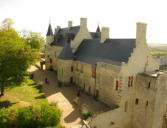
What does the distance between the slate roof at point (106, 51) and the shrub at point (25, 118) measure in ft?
48.9

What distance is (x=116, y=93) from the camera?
2200 cm

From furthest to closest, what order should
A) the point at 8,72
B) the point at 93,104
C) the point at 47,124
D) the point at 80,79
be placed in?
the point at 80,79 < the point at 93,104 < the point at 8,72 < the point at 47,124

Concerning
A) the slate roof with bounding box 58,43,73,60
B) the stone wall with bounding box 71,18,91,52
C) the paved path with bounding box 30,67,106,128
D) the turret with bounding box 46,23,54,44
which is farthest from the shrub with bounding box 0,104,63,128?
the turret with bounding box 46,23,54,44

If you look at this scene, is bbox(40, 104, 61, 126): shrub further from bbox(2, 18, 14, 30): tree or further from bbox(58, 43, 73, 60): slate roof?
bbox(2, 18, 14, 30): tree

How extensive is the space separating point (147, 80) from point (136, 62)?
133 inches

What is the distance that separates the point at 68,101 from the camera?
2462 cm

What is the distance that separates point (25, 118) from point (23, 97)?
9047 millimetres

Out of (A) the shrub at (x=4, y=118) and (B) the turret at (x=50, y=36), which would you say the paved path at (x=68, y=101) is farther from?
(B) the turret at (x=50, y=36)

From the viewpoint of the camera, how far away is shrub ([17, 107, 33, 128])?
54.6 feet

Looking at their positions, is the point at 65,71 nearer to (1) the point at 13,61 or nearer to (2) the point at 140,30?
(1) the point at 13,61

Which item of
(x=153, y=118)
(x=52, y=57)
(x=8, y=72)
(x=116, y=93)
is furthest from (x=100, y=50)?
(x=52, y=57)

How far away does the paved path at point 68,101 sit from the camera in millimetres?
19719

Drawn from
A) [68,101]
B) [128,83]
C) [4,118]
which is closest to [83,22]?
[128,83]

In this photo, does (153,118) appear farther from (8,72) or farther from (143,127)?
(8,72)
